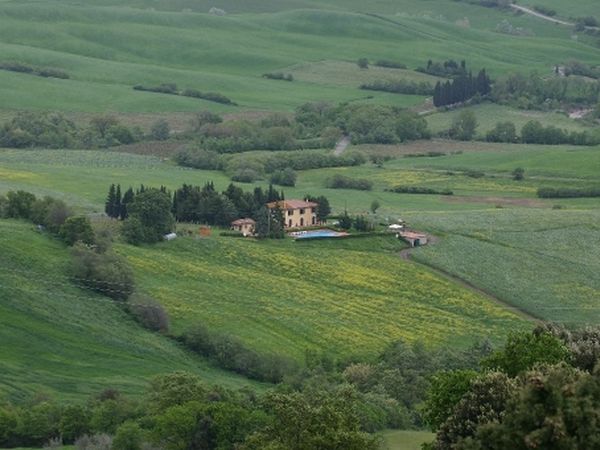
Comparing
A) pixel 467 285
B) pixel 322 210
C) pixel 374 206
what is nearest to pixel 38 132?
pixel 374 206

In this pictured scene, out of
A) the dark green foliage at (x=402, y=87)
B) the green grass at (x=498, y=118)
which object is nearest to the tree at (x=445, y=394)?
the green grass at (x=498, y=118)

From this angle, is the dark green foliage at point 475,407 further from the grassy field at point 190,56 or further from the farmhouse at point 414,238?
the grassy field at point 190,56

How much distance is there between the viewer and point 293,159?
391 ft

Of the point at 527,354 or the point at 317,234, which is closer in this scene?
the point at 527,354

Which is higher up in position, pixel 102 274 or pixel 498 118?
pixel 498 118

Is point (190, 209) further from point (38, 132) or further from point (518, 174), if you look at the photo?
point (38, 132)

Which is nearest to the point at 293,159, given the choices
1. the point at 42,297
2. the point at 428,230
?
the point at 428,230

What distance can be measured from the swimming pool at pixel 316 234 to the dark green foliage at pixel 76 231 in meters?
12.9

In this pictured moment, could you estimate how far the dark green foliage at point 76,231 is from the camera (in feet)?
243

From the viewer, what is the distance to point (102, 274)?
69438 millimetres

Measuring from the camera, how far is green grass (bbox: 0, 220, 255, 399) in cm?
5843

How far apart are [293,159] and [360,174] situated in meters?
5.76

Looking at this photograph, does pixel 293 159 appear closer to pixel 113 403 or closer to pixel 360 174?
pixel 360 174

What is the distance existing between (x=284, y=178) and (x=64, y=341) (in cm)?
4746
